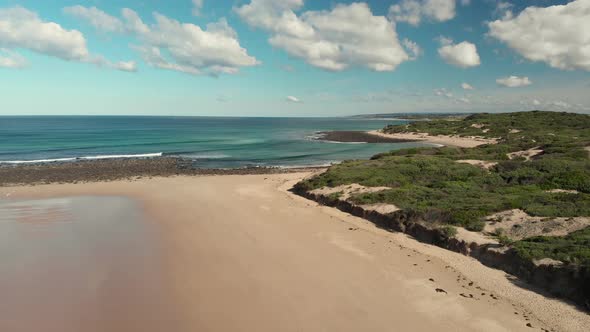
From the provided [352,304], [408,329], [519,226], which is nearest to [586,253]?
[519,226]

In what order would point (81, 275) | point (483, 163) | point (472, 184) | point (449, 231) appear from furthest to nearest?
1. point (483, 163)
2. point (472, 184)
3. point (449, 231)
4. point (81, 275)

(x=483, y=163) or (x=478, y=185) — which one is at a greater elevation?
(x=483, y=163)

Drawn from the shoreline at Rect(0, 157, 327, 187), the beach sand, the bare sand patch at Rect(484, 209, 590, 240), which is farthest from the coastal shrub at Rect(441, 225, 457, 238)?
the shoreline at Rect(0, 157, 327, 187)

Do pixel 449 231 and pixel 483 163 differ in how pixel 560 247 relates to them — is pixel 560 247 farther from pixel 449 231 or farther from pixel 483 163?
pixel 483 163

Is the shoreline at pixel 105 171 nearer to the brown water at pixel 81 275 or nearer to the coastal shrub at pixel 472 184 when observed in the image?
the brown water at pixel 81 275

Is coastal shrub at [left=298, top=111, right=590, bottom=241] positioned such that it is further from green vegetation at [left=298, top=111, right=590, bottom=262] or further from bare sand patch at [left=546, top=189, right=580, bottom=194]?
bare sand patch at [left=546, top=189, right=580, bottom=194]

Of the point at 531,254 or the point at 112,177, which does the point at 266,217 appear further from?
the point at 112,177

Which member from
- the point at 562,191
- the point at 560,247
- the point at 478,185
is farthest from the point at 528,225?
the point at 478,185
